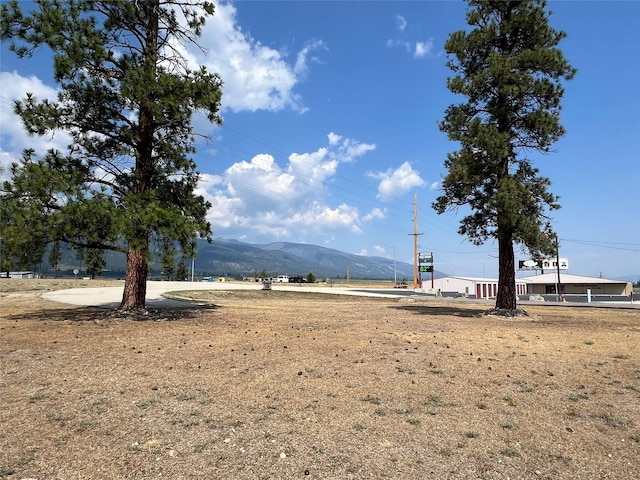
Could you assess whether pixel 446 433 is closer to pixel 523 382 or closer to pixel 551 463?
pixel 551 463

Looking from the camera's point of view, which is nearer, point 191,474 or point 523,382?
point 191,474

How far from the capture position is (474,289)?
226 ft

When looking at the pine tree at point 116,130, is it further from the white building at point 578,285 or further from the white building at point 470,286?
the white building at point 578,285

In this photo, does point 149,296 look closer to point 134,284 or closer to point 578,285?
point 134,284

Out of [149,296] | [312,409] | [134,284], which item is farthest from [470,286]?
[312,409]

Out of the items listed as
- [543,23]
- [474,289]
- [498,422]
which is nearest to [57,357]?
[498,422]

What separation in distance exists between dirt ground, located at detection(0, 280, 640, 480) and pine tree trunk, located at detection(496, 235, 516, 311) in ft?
25.6

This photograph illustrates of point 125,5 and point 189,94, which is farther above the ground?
point 125,5

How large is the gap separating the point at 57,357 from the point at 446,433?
7032 mm

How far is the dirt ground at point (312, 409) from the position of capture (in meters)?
3.68

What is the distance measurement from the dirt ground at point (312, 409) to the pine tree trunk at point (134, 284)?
4.20 metres

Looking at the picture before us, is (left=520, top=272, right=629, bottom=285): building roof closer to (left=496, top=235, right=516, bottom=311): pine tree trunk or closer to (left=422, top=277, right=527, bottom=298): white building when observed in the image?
(left=422, top=277, right=527, bottom=298): white building

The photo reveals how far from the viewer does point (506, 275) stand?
17750 mm

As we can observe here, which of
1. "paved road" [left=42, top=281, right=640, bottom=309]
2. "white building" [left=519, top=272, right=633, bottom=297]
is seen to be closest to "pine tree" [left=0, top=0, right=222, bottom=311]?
"paved road" [left=42, top=281, right=640, bottom=309]
